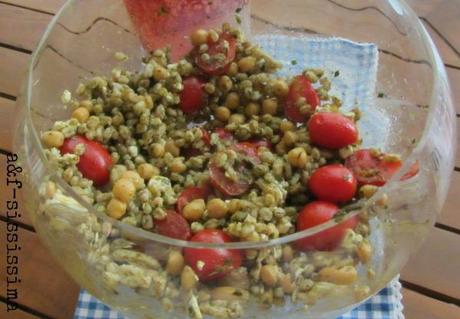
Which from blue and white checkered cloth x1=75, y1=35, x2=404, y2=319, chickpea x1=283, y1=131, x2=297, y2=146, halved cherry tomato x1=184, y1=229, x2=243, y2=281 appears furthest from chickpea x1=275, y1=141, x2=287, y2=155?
halved cherry tomato x1=184, y1=229, x2=243, y2=281

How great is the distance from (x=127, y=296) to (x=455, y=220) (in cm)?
39

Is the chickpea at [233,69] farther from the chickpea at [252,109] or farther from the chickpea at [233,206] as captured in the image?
the chickpea at [233,206]

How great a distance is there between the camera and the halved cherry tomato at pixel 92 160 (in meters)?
0.70

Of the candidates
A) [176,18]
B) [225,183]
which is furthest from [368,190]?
[176,18]

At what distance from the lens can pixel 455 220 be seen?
0.79 meters

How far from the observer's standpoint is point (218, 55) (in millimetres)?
792

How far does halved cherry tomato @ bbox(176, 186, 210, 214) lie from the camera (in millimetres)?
667

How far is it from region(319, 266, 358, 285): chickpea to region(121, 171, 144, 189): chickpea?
0.21 metres

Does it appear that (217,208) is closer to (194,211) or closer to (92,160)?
(194,211)

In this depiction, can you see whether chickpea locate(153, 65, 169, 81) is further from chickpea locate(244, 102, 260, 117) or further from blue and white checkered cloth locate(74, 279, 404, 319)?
blue and white checkered cloth locate(74, 279, 404, 319)

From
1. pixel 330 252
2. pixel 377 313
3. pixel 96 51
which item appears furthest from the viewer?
pixel 96 51

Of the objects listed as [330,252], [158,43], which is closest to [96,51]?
[158,43]

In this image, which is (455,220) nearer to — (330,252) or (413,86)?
(413,86)

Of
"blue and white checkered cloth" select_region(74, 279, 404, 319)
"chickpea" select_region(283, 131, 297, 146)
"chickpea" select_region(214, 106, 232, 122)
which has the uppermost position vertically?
"chickpea" select_region(283, 131, 297, 146)
